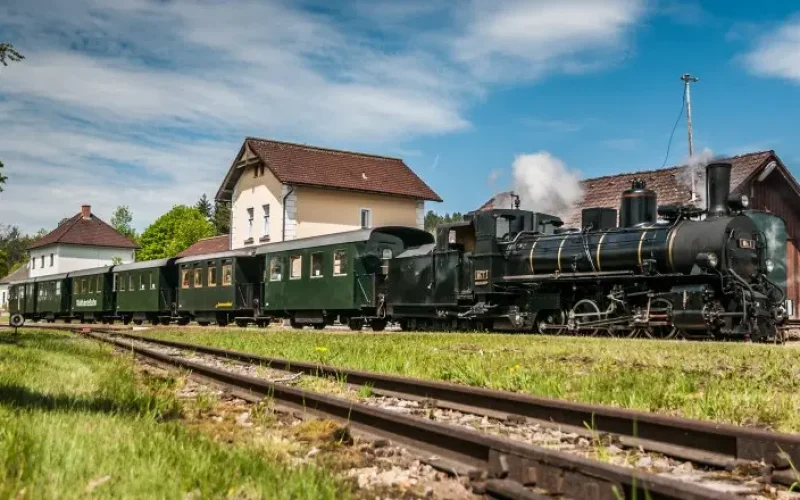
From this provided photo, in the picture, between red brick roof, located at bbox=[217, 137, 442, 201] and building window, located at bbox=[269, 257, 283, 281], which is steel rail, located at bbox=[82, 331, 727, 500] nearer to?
building window, located at bbox=[269, 257, 283, 281]

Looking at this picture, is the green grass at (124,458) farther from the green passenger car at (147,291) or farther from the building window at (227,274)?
the green passenger car at (147,291)

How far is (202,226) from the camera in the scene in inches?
3337

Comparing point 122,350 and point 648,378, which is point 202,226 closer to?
point 122,350

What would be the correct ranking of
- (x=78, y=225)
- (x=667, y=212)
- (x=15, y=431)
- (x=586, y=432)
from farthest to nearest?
1. (x=78, y=225)
2. (x=667, y=212)
3. (x=586, y=432)
4. (x=15, y=431)

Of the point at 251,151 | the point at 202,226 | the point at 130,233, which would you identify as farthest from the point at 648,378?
the point at 130,233

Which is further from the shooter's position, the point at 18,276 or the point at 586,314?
the point at 18,276

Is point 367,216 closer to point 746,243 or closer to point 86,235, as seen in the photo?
point 746,243

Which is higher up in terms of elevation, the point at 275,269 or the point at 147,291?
the point at 275,269

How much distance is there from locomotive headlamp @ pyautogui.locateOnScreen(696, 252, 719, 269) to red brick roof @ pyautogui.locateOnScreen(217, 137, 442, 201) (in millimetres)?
23353

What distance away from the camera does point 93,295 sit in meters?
35.7

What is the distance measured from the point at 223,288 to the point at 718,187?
16.5 m

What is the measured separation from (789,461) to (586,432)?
1.36 meters

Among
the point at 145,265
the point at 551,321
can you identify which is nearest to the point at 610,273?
the point at 551,321

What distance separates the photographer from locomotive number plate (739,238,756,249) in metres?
14.4
